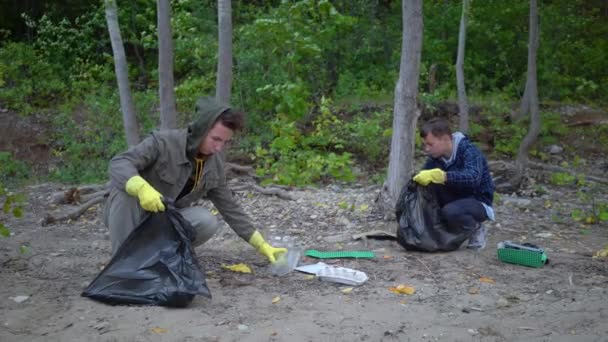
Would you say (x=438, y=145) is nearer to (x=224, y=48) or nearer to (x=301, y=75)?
(x=224, y=48)

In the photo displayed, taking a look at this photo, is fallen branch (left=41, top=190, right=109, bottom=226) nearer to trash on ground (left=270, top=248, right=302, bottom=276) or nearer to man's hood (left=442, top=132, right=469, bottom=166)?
trash on ground (left=270, top=248, right=302, bottom=276)

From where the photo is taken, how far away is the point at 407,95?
5.46 m

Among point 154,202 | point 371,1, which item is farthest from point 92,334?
point 371,1

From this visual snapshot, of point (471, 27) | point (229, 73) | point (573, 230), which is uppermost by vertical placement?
point (471, 27)

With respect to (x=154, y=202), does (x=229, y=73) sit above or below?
above

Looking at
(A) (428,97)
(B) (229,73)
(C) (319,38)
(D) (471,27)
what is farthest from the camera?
(D) (471,27)

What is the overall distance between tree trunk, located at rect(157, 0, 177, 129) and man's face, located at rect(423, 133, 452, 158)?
3.47 meters

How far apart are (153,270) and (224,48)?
13.1 ft

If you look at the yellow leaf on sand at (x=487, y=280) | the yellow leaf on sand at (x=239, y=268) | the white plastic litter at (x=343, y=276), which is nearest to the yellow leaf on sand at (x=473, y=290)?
the yellow leaf on sand at (x=487, y=280)

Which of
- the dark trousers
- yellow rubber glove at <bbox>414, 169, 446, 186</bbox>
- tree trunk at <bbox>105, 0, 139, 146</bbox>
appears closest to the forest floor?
the dark trousers

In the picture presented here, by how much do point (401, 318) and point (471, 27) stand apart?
10306mm

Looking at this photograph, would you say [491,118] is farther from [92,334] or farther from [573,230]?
[92,334]

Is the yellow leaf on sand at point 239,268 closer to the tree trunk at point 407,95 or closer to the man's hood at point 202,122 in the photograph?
the man's hood at point 202,122

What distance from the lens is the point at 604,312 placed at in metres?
3.64
